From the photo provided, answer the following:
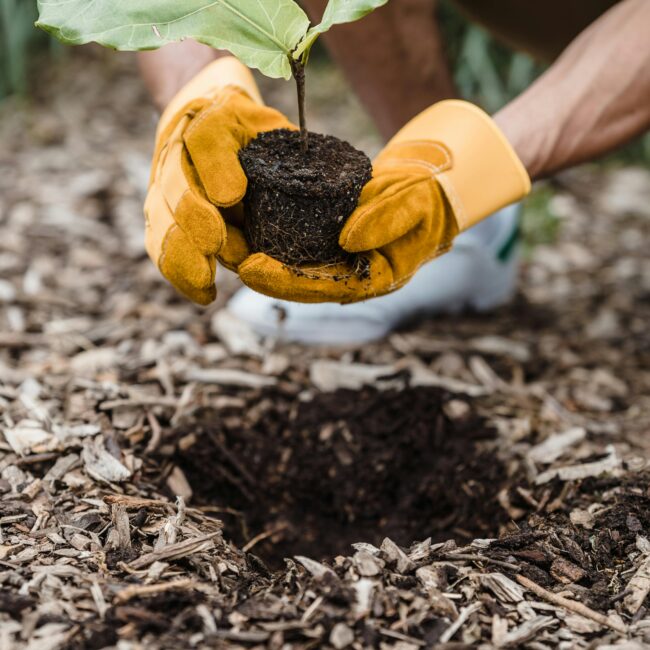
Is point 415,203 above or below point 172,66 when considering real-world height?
below

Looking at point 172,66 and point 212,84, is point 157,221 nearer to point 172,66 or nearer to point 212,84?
point 212,84

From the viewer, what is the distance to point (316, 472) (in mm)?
1644

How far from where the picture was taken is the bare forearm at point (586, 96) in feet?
5.28

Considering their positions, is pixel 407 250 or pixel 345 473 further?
pixel 345 473

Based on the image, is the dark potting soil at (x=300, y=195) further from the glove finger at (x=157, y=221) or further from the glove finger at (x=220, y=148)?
the glove finger at (x=157, y=221)

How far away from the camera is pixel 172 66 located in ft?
5.92

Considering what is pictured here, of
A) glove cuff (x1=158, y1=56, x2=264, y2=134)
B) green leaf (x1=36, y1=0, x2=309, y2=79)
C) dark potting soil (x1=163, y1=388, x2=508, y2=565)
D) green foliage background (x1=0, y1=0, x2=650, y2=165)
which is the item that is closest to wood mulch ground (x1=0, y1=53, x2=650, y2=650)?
dark potting soil (x1=163, y1=388, x2=508, y2=565)

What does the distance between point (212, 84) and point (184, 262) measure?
481 millimetres

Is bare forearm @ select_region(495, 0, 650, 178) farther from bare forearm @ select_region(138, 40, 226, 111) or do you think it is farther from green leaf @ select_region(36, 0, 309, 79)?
bare forearm @ select_region(138, 40, 226, 111)

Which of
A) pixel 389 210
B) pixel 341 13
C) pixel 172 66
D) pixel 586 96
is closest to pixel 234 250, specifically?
pixel 389 210

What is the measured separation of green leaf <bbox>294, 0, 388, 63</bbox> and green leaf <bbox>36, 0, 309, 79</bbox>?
0.12 feet

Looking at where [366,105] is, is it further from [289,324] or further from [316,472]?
[316,472]

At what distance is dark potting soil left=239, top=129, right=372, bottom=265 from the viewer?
1269 millimetres

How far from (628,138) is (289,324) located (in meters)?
0.91
